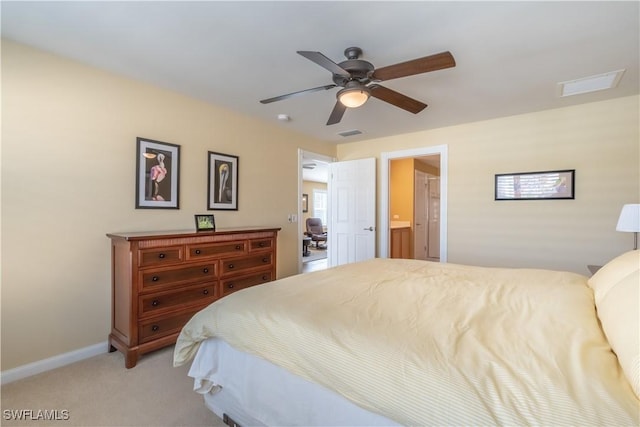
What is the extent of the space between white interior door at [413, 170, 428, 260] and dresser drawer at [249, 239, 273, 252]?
366cm

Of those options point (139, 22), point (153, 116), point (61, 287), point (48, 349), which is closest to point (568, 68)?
point (139, 22)

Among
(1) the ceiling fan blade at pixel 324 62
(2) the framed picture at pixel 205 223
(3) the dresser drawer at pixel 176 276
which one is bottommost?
(3) the dresser drawer at pixel 176 276

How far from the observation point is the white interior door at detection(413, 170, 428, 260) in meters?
6.00

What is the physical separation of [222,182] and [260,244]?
Answer: 0.87m

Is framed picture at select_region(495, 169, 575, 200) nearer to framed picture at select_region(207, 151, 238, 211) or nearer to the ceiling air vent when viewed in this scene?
the ceiling air vent

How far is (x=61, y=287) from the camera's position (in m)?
2.30

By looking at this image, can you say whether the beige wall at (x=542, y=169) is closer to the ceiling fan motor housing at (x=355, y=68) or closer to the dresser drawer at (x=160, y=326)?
the ceiling fan motor housing at (x=355, y=68)

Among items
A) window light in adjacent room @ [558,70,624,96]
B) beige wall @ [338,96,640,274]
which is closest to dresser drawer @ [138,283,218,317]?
beige wall @ [338,96,640,274]

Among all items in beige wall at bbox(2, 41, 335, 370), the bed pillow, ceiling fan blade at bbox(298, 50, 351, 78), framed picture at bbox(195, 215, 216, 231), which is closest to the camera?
the bed pillow

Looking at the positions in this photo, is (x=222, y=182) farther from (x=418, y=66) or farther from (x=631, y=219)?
(x=631, y=219)

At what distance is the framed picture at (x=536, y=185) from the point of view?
323 cm

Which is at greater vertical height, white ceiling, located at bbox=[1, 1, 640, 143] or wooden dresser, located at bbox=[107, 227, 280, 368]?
white ceiling, located at bbox=[1, 1, 640, 143]

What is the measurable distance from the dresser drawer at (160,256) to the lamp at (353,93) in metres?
1.83

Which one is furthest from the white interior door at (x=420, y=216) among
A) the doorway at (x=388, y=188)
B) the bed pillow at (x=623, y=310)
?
the bed pillow at (x=623, y=310)
